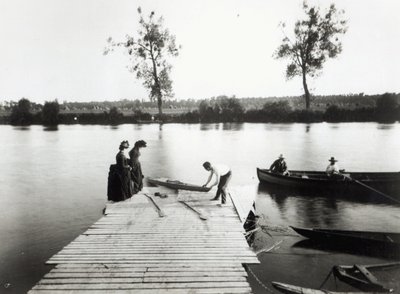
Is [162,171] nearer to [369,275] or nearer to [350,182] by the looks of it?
[350,182]

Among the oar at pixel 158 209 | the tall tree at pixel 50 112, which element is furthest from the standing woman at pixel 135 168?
the tall tree at pixel 50 112

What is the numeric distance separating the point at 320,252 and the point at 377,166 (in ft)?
60.4

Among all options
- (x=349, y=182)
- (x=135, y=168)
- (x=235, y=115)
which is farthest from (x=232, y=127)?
(x=135, y=168)

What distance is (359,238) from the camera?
11.1 metres

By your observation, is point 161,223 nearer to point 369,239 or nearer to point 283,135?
point 369,239

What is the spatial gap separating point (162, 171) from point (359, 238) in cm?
1818

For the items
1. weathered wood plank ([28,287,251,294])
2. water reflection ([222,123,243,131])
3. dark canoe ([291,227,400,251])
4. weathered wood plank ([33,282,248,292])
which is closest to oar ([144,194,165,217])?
dark canoe ([291,227,400,251])

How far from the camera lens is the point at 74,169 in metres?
29.1

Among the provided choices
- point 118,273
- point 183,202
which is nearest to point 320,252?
point 183,202

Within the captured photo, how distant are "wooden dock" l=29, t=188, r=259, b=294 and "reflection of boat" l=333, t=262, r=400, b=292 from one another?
243 centimetres

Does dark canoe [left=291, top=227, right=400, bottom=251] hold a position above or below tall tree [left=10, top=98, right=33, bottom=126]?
below

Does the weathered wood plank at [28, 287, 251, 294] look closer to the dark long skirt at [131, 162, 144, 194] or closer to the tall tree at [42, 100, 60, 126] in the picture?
the dark long skirt at [131, 162, 144, 194]

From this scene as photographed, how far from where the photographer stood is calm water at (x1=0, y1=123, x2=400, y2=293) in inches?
563

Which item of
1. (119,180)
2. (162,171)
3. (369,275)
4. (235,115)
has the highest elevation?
(235,115)
